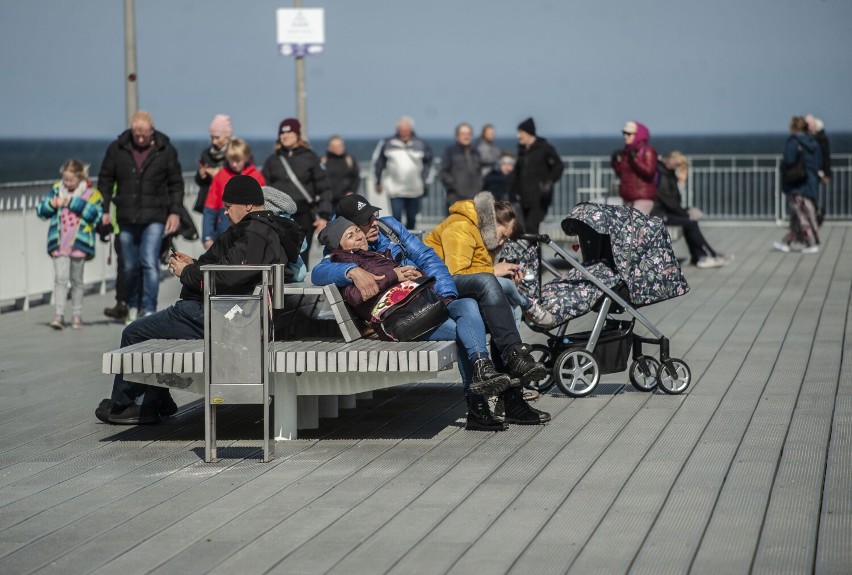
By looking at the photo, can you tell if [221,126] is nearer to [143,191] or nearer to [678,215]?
[143,191]

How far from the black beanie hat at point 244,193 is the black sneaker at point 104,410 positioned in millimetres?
1386

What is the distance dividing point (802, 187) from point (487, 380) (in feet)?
45.7

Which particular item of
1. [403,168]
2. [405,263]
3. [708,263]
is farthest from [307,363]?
[403,168]

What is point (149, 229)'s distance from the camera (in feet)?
43.3

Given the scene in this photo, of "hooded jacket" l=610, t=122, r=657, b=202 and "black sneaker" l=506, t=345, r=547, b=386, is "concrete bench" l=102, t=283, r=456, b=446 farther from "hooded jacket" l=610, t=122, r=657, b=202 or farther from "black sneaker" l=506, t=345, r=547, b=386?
"hooded jacket" l=610, t=122, r=657, b=202

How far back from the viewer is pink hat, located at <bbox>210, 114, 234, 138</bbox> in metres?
13.8

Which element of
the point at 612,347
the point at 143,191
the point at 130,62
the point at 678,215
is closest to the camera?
the point at 612,347

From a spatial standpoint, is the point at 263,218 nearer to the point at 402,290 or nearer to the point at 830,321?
the point at 402,290

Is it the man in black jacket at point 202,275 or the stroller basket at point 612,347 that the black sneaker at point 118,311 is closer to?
the man in black jacket at point 202,275

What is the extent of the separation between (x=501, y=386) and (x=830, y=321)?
19.6 ft

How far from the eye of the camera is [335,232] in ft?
27.2

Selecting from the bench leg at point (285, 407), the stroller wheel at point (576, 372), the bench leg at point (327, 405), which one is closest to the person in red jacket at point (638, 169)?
the stroller wheel at point (576, 372)

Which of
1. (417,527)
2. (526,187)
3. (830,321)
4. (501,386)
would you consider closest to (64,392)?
(501,386)

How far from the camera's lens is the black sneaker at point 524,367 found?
811 centimetres
